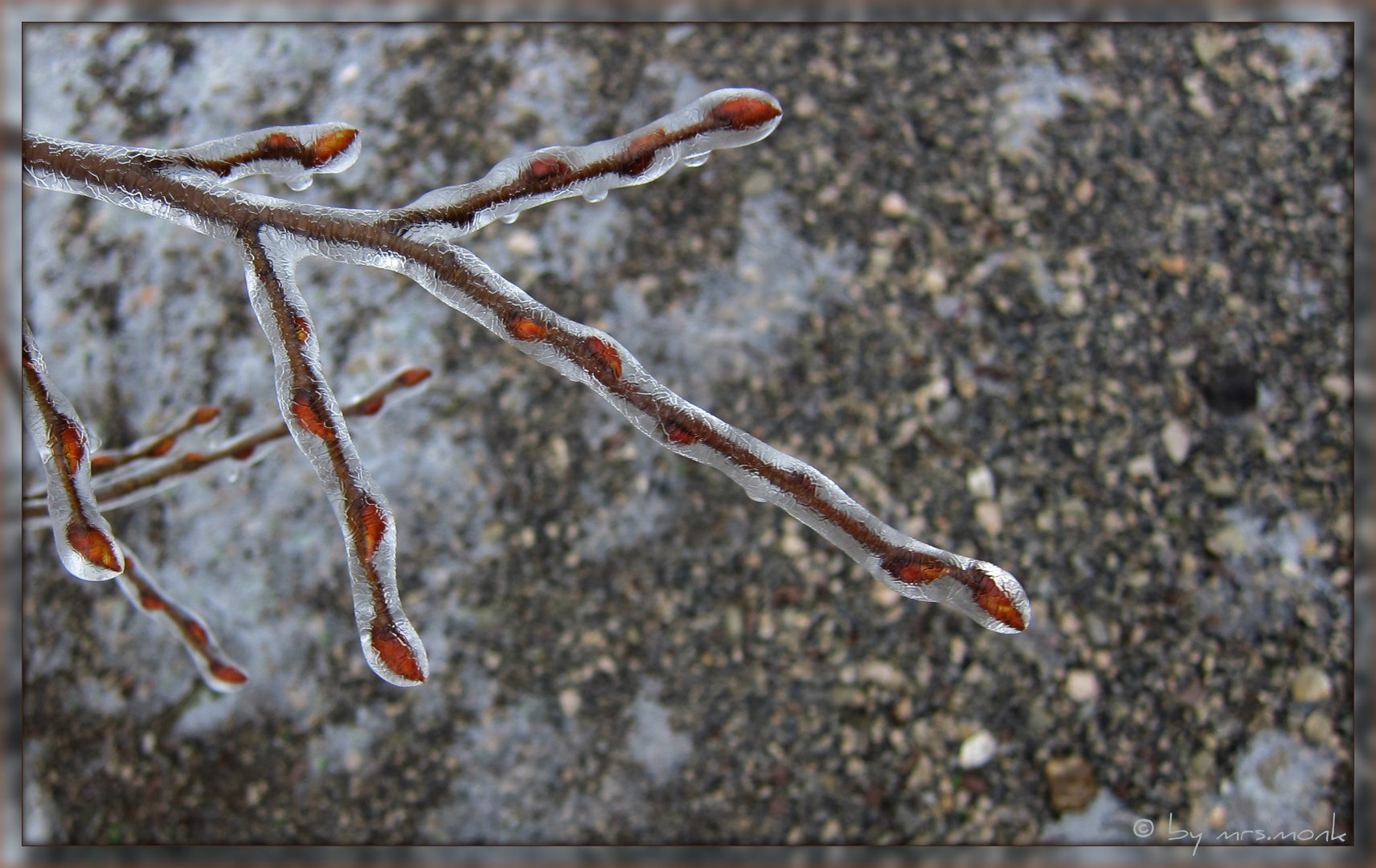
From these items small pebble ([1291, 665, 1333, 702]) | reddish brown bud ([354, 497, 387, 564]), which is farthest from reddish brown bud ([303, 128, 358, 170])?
small pebble ([1291, 665, 1333, 702])

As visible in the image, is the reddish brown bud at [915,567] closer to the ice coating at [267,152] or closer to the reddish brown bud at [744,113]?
the reddish brown bud at [744,113]

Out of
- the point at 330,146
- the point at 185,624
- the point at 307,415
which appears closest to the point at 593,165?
the point at 330,146

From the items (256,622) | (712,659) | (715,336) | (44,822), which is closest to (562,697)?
(712,659)

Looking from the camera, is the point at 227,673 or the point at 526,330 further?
the point at 227,673

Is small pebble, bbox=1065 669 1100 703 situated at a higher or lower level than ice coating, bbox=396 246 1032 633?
lower

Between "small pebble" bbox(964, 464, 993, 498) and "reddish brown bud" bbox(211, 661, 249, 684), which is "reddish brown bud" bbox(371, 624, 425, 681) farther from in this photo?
"small pebble" bbox(964, 464, 993, 498)

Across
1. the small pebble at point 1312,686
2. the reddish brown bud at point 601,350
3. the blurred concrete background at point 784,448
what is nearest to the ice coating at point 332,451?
the reddish brown bud at point 601,350

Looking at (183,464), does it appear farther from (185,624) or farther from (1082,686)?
(1082,686)
